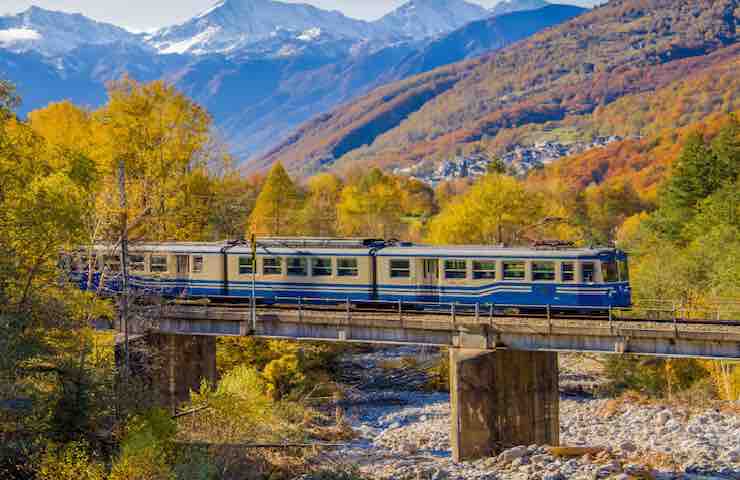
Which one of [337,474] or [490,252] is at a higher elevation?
[490,252]

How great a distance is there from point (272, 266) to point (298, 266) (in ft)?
4.78

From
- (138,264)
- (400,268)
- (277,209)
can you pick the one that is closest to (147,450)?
(400,268)

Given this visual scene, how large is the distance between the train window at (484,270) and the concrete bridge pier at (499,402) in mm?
3723

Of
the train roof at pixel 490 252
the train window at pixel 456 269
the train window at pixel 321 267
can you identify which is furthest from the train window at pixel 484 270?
the train window at pixel 321 267

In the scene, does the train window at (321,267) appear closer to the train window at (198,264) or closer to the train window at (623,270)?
the train window at (198,264)

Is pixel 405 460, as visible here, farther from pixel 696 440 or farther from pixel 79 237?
pixel 79 237

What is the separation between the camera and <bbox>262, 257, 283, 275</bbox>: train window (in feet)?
139

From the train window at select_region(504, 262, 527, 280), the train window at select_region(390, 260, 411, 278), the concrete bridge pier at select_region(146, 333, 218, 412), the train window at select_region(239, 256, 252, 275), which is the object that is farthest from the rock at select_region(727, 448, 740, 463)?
the concrete bridge pier at select_region(146, 333, 218, 412)

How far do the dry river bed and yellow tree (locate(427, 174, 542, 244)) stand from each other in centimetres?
1498

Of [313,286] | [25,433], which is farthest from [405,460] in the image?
[25,433]

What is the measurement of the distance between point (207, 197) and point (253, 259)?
60.5 ft

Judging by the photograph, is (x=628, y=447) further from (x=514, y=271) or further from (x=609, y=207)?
(x=609, y=207)

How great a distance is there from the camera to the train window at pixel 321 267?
4138cm

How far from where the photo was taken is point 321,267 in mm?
41469
